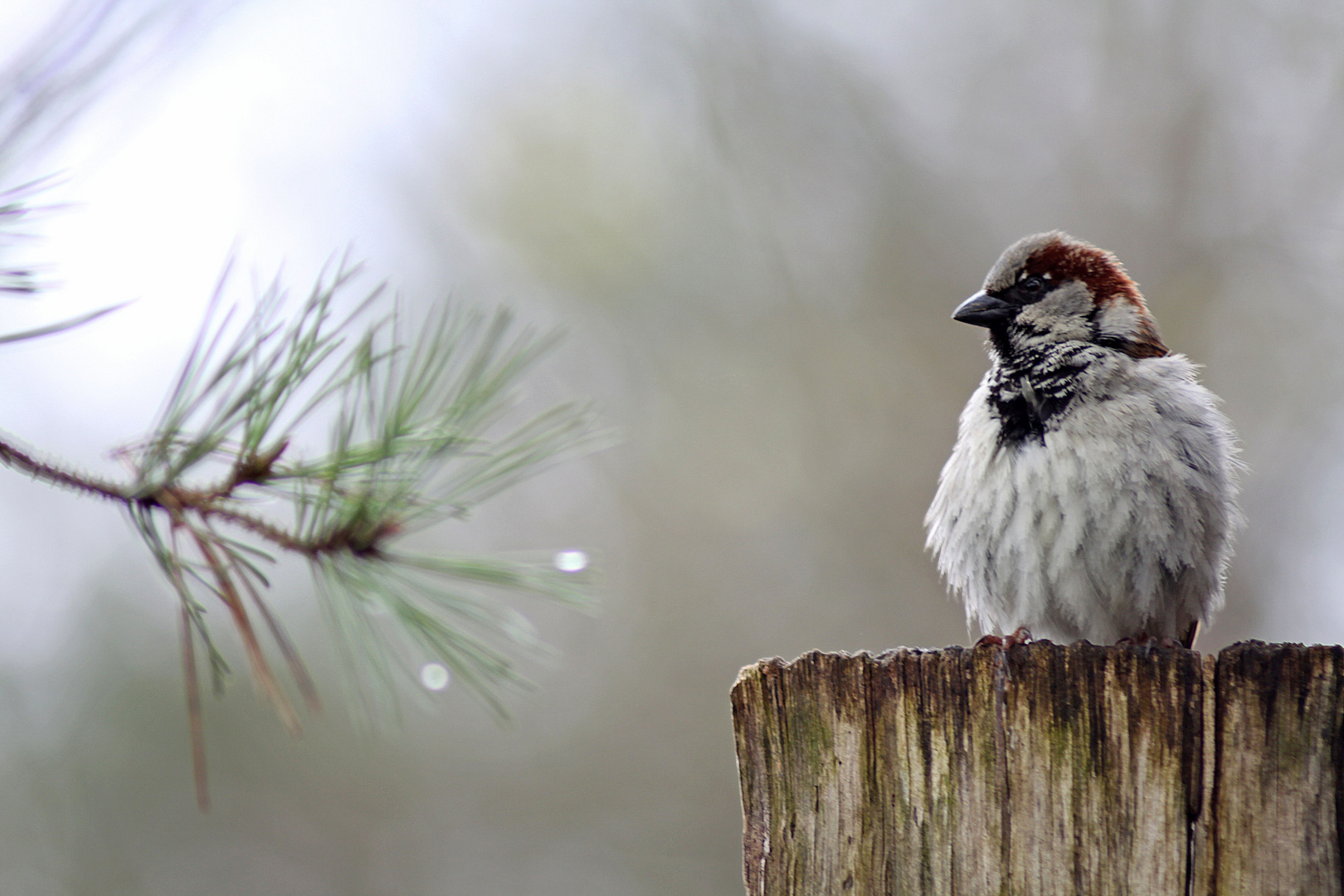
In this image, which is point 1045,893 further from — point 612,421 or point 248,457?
point 612,421

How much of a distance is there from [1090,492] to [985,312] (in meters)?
0.86

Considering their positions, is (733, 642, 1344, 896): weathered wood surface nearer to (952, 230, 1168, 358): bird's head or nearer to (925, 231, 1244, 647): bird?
(925, 231, 1244, 647): bird

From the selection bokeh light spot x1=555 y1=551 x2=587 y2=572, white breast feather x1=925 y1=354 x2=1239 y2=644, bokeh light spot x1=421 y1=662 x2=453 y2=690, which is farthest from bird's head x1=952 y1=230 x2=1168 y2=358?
bokeh light spot x1=421 y1=662 x2=453 y2=690

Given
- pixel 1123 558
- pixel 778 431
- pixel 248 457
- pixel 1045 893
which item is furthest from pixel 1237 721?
pixel 778 431

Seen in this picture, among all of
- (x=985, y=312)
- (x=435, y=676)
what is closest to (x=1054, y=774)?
(x=435, y=676)

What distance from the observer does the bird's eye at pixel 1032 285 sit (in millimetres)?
3605

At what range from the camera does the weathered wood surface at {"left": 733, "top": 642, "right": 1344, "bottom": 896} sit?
1.62 meters

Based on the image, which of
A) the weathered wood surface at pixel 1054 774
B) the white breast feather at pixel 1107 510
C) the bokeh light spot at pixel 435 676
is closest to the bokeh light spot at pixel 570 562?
the bokeh light spot at pixel 435 676

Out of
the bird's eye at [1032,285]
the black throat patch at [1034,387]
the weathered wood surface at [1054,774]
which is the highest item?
the bird's eye at [1032,285]

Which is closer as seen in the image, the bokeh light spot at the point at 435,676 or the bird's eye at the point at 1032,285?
the bokeh light spot at the point at 435,676

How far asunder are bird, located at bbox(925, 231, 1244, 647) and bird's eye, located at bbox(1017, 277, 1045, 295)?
0.52 feet

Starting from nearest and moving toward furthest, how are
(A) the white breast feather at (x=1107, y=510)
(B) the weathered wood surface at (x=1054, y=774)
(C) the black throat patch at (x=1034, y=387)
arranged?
(B) the weathered wood surface at (x=1054, y=774), (A) the white breast feather at (x=1107, y=510), (C) the black throat patch at (x=1034, y=387)

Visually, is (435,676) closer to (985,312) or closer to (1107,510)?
(1107,510)

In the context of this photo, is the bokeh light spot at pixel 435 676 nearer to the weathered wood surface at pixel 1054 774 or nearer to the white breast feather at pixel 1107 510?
the weathered wood surface at pixel 1054 774
